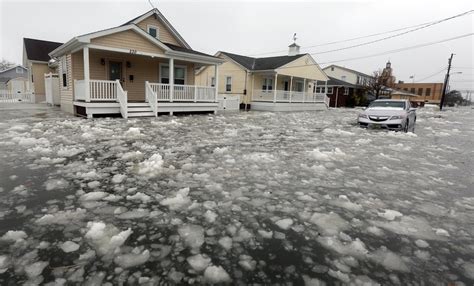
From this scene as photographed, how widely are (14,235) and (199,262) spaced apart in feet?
5.95

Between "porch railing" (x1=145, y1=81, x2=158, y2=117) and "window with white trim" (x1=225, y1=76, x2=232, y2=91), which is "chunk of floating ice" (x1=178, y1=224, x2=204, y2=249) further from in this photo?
"window with white trim" (x1=225, y1=76, x2=232, y2=91)

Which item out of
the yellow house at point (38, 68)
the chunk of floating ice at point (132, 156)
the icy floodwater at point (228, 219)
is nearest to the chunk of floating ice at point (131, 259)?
the icy floodwater at point (228, 219)

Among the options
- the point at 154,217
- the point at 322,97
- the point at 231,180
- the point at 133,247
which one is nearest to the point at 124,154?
the point at 231,180

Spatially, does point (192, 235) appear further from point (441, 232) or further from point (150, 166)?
point (441, 232)

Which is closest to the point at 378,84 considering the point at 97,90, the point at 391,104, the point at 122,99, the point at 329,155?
the point at 391,104

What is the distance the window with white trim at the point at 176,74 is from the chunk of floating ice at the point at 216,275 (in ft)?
53.2

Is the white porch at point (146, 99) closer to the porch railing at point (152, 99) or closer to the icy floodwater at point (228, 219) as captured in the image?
the porch railing at point (152, 99)

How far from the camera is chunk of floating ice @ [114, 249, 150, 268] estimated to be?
2.26 meters

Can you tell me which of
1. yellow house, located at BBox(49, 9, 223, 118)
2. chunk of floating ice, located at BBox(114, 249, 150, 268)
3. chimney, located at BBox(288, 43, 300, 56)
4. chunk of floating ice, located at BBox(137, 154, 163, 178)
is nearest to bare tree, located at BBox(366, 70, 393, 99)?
chimney, located at BBox(288, 43, 300, 56)

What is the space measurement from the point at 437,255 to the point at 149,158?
4756mm

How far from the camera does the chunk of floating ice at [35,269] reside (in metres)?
2.09

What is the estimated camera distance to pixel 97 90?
12.6 m

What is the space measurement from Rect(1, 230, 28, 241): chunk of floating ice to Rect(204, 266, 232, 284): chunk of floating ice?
72.0 inches

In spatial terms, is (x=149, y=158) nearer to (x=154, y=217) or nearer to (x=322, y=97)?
(x=154, y=217)
